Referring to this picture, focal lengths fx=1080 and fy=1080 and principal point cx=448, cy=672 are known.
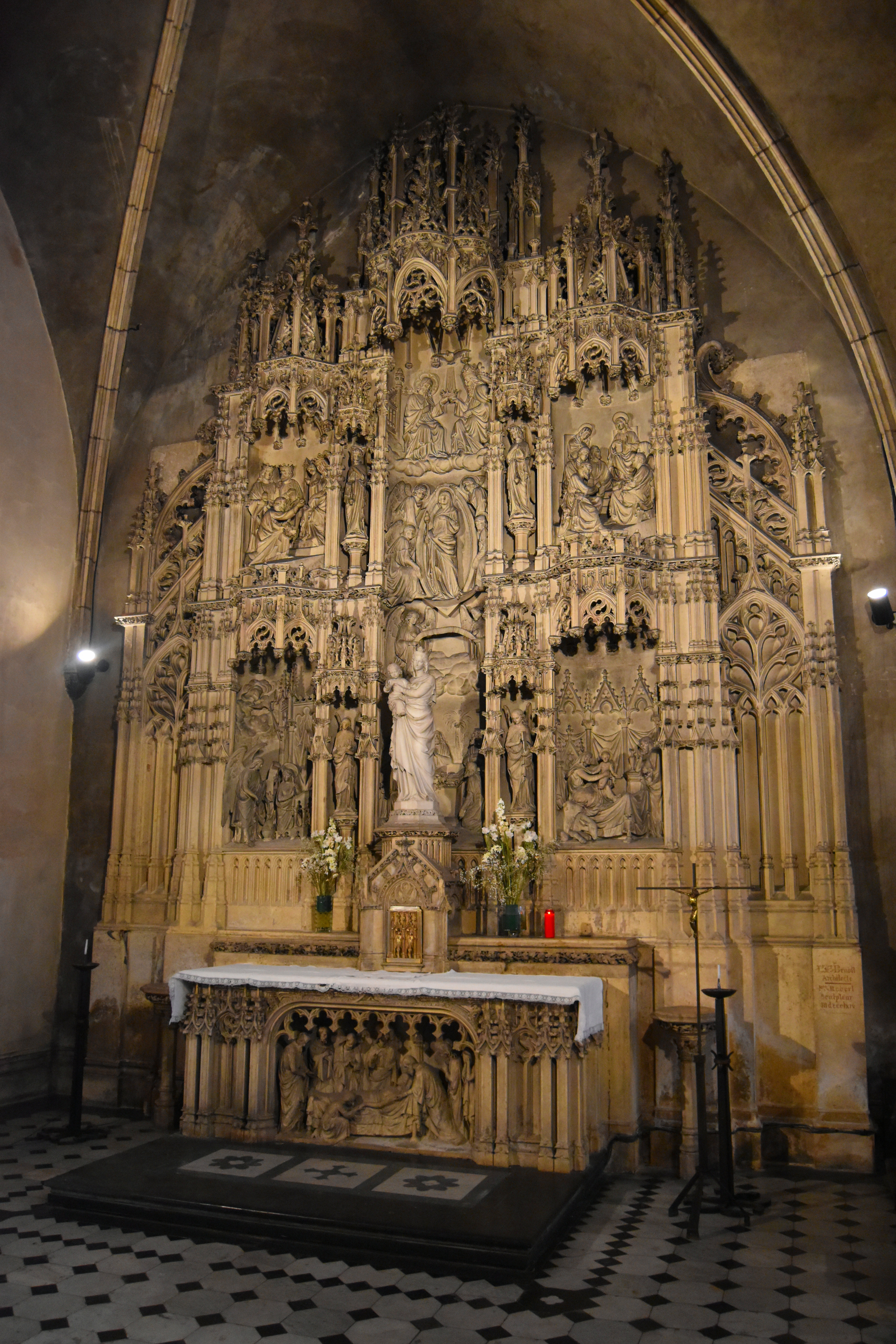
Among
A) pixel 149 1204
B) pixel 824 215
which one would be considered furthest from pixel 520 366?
pixel 149 1204

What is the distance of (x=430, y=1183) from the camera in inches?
349

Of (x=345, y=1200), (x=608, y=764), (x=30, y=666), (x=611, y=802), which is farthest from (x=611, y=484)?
(x=345, y=1200)

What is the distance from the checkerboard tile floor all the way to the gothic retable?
7.33 feet

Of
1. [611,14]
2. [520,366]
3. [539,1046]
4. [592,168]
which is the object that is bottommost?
[539,1046]

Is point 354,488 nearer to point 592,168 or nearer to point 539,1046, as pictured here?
point 592,168

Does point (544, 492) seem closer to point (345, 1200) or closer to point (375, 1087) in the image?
point (375, 1087)

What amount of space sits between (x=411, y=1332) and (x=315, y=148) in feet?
45.9

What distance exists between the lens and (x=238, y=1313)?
685 centimetres

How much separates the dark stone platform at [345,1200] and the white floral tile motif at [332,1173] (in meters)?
0.02

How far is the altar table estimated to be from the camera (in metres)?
9.48

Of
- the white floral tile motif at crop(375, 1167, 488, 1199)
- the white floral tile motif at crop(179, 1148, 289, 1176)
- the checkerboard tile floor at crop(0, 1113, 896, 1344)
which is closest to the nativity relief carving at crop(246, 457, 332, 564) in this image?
the white floral tile motif at crop(179, 1148, 289, 1176)

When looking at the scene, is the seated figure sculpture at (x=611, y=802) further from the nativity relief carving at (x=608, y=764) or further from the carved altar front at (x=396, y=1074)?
the carved altar front at (x=396, y=1074)

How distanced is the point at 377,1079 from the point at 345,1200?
2041 millimetres

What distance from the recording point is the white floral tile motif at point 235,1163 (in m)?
9.05
